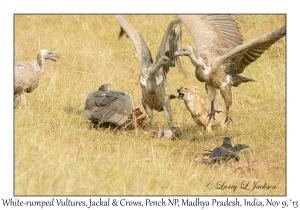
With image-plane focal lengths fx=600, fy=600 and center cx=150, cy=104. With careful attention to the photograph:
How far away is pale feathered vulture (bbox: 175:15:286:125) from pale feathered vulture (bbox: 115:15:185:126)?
377 millimetres

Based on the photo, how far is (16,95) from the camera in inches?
335

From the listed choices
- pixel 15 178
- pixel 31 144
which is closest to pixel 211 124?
pixel 31 144

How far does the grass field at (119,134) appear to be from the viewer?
234 inches

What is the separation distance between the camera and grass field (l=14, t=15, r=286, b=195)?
595 cm

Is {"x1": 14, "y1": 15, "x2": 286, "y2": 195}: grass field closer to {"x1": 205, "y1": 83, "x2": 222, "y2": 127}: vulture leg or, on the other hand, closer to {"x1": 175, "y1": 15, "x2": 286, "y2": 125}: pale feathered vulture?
{"x1": 205, "y1": 83, "x2": 222, "y2": 127}: vulture leg

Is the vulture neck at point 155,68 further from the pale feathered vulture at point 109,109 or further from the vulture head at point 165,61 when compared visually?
the pale feathered vulture at point 109,109

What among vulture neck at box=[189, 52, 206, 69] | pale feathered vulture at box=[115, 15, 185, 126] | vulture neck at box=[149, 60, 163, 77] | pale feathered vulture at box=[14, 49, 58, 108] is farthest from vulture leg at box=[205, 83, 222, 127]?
pale feathered vulture at box=[14, 49, 58, 108]

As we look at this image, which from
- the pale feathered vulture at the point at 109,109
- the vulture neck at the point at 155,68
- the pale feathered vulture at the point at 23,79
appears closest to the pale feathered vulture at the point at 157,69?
the vulture neck at the point at 155,68

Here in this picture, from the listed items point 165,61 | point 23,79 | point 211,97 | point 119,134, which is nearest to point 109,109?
point 119,134

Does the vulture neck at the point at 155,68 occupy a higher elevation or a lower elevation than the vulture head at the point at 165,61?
lower

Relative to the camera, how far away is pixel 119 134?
8.30m

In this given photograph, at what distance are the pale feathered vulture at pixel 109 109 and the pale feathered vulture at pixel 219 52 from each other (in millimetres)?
1012

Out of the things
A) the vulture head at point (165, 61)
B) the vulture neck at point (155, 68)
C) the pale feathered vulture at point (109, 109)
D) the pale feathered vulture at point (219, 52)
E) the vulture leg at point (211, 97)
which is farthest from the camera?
the vulture leg at point (211, 97)
